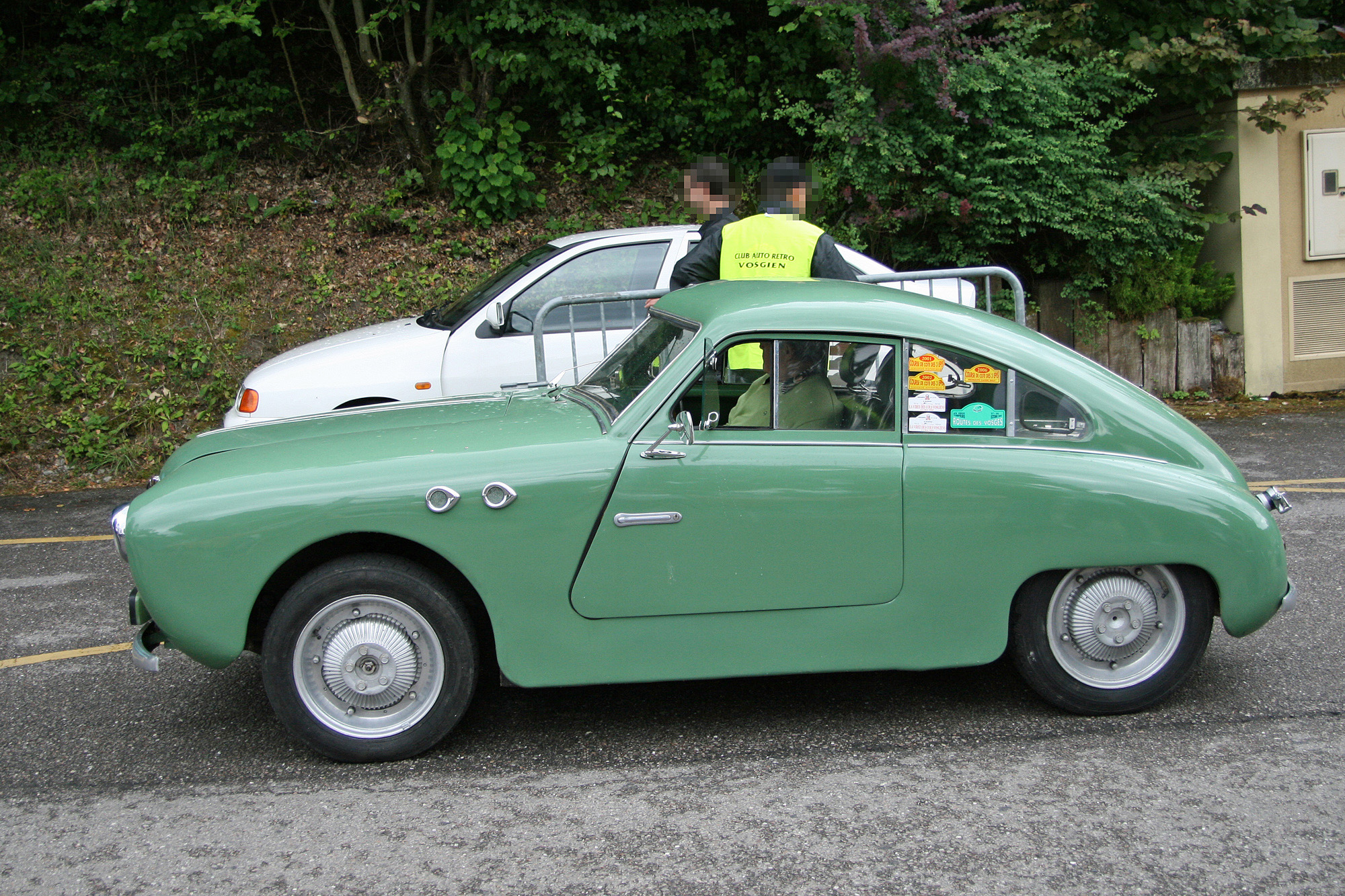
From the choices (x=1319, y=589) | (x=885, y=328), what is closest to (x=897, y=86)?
(x=1319, y=589)

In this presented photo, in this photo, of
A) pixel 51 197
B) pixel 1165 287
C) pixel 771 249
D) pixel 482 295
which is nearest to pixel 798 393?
pixel 771 249

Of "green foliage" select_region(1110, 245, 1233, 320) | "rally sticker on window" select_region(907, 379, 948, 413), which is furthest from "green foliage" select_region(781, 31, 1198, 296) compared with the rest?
"rally sticker on window" select_region(907, 379, 948, 413)

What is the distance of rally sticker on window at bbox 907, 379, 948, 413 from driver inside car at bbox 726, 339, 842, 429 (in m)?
0.25

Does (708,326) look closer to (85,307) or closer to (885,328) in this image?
(885,328)

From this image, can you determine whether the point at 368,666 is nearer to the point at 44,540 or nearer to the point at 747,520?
the point at 747,520

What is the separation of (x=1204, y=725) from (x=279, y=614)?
321 centimetres

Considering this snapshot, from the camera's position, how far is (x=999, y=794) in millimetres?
3562

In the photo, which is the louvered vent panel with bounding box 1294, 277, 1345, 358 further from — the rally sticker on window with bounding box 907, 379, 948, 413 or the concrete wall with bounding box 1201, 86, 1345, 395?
the rally sticker on window with bounding box 907, 379, 948, 413

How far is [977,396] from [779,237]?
6.55 feet

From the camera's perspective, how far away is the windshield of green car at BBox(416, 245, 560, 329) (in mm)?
7555

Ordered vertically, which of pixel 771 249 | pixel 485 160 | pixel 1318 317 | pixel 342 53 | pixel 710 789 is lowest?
pixel 710 789

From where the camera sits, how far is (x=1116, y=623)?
158 inches

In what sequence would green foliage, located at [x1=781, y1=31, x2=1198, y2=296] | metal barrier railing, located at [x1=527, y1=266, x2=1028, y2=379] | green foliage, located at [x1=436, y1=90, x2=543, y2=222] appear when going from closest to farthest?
1. metal barrier railing, located at [x1=527, y1=266, x2=1028, y2=379]
2. green foliage, located at [x1=781, y1=31, x2=1198, y2=296]
3. green foliage, located at [x1=436, y1=90, x2=543, y2=222]

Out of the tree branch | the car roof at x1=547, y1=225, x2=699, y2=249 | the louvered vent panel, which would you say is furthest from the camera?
the tree branch
